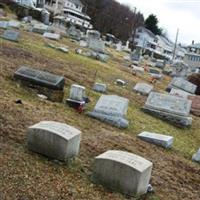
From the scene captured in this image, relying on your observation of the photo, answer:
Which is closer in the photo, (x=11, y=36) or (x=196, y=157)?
(x=196, y=157)

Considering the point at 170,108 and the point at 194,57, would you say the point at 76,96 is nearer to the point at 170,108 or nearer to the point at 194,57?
the point at 170,108

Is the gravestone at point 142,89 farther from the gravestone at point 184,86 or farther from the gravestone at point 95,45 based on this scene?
the gravestone at point 95,45

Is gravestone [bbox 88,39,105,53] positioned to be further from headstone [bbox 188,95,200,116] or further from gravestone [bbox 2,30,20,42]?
headstone [bbox 188,95,200,116]

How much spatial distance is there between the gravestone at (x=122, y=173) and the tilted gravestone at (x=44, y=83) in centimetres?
504

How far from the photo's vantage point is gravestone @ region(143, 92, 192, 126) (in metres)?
14.3

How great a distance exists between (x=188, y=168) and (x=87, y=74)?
9249 mm

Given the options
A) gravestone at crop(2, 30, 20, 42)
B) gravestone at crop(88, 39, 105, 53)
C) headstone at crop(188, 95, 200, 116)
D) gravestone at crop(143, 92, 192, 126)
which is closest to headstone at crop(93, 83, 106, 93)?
gravestone at crop(143, 92, 192, 126)

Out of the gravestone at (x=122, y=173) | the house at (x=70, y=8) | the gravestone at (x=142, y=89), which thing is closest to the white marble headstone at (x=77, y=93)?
the gravestone at (x=122, y=173)

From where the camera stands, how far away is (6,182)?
6.45 metres

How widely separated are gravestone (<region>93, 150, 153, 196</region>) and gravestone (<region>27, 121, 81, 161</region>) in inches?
22.6

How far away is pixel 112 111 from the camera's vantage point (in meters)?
11.8

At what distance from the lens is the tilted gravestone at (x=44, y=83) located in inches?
479

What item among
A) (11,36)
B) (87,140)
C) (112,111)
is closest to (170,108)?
(112,111)

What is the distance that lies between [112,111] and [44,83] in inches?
75.9
